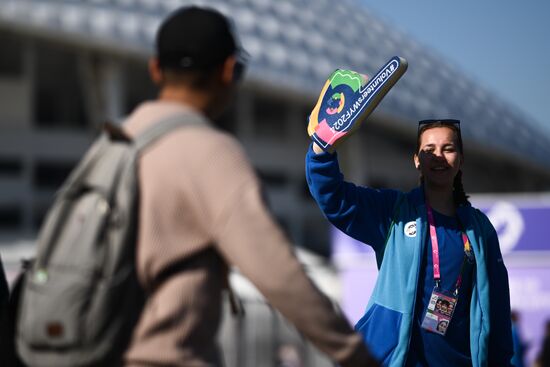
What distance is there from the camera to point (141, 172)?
207 cm

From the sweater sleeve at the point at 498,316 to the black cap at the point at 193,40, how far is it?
152cm

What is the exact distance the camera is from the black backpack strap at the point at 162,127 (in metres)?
2.09

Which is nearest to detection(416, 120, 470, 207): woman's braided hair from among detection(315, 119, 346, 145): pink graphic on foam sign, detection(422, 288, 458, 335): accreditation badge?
detection(422, 288, 458, 335): accreditation badge

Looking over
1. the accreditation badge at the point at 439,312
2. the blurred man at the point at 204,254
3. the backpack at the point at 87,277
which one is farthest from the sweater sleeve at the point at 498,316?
the backpack at the point at 87,277

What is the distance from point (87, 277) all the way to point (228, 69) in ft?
1.79

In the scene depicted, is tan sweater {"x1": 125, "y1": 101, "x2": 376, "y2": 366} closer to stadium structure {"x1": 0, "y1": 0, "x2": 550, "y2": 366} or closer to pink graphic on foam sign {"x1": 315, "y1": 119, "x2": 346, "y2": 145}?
pink graphic on foam sign {"x1": 315, "y1": 119, "x2": 346, "y2": 145}

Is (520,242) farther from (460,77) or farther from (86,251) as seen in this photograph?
(460,77)

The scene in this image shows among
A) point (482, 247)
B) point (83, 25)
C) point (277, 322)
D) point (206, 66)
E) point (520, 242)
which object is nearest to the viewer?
point (206, 66)

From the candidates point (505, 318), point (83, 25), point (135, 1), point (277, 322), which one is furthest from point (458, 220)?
point (135, 1)

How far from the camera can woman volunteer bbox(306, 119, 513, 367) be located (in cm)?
321

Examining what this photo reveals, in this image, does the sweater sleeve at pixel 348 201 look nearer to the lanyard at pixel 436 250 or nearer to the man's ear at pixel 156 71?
the lanyard at pixel 436 250

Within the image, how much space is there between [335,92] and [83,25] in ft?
101

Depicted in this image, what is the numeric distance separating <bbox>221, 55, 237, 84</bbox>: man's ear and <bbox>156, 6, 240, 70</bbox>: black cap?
0.10 feet

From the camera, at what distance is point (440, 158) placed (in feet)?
11.3
